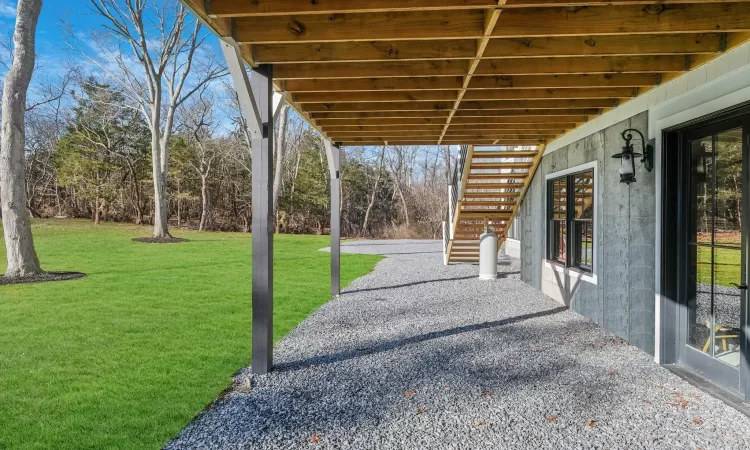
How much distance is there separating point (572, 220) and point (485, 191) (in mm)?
2981

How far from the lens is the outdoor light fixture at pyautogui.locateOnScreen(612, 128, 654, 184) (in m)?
4.21

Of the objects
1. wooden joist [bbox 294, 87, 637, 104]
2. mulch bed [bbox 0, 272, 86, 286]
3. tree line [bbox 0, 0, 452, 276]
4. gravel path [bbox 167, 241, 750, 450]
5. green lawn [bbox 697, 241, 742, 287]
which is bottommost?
gravel path [bbox 167, 241, 750, 450]

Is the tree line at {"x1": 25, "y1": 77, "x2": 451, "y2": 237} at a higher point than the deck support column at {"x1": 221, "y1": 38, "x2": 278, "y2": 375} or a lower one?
higher

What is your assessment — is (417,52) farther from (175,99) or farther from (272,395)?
(175,99)

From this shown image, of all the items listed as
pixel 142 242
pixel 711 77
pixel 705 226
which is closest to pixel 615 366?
pixel 705 226

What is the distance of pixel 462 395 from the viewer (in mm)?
3287

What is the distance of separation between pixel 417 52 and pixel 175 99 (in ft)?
61.2

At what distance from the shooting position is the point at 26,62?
8.52 meters

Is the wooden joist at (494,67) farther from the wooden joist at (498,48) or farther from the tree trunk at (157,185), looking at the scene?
the tree trunk at (157,185)

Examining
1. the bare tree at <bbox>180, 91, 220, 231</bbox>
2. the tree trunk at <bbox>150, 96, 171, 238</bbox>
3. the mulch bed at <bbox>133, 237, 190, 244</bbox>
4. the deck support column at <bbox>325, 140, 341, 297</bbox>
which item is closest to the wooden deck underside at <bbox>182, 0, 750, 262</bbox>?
the deck support column at <bbox>325, 140, 341, 297</bbox>

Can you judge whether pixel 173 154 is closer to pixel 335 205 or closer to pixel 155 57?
pixel 155 57

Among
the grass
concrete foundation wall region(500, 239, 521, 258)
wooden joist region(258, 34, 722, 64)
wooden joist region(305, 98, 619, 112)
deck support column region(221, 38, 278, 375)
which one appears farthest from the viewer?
concrete foundation wall region(500, 239, 521, 258)

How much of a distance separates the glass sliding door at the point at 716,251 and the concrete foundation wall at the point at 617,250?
399 millimetres

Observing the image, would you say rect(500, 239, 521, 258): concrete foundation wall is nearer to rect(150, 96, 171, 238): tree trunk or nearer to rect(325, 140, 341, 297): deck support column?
rect(325, 140, 341, 297): deck support column
